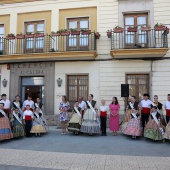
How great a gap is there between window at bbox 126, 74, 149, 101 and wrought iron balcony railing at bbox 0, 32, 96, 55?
2.65 m

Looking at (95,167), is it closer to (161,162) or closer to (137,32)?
(161,162)

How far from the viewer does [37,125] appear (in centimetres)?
936

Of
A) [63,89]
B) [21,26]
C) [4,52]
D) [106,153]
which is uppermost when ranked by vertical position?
[21,26]

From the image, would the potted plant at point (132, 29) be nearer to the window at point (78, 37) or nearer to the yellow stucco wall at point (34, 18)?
the window at point (78, 37)

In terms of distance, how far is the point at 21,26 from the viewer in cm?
1330

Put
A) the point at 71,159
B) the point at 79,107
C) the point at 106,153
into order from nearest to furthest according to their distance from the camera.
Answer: the point at 71,159 → the point at 106,153 → the point at 79,107

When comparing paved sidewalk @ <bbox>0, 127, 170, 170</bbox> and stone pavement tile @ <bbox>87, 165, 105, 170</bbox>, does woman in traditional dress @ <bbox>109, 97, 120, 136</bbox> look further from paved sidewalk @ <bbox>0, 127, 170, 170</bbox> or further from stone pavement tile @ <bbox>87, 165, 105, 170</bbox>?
stone pavement tile @ <bbox>87, 165, 105, 170</bbox>

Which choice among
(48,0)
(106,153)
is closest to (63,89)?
(48,0)

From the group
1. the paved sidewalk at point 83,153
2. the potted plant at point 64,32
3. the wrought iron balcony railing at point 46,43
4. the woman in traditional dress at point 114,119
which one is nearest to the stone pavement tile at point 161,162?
the paved sidewalk at point 83,153

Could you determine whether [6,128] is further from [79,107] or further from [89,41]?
[89,41]

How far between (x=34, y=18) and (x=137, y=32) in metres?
6.19

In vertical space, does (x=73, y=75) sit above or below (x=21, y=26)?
below

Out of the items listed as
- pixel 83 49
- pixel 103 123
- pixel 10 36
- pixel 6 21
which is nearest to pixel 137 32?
pixel 83 49

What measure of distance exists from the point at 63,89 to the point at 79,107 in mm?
2778
